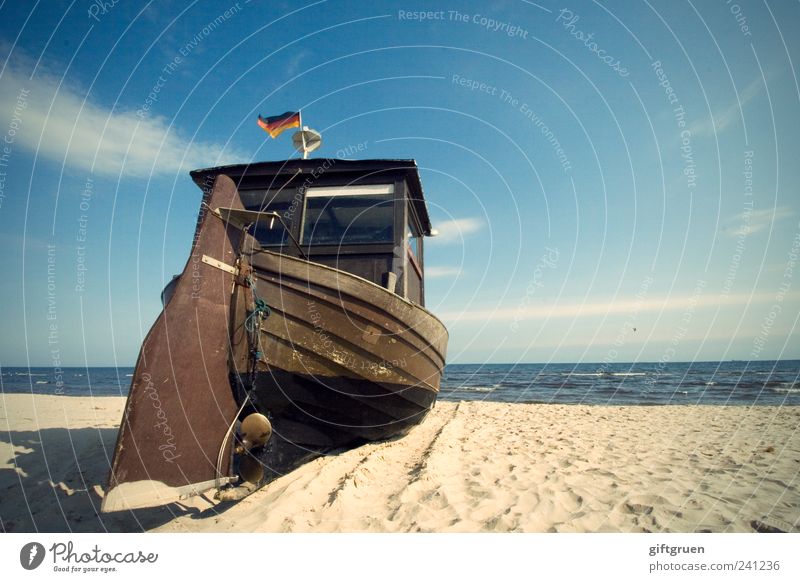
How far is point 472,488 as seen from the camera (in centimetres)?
363

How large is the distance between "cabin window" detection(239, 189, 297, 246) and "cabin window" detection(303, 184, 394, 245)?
0.32 m

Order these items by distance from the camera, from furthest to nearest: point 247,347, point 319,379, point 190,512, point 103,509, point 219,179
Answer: point 319,379 → point 247,347 → point 219,179 → point 190,512 → point 103,509

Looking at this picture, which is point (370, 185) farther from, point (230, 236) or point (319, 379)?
point (319, 379)

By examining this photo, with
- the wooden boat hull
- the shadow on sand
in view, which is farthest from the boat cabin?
the shadow on sand

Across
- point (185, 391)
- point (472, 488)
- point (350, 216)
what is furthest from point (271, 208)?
point (472, 488)

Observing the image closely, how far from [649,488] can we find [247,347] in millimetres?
4450

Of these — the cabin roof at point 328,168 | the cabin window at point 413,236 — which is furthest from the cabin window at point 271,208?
the cabin window at point 413,236

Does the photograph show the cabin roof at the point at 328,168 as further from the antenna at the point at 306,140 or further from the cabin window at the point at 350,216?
the antenna at the point at 306,140

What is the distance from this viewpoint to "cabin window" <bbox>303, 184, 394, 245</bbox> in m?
5.06

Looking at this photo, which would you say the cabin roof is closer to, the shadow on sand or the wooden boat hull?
the wooden boat hull

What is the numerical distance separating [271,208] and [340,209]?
3.73ft
